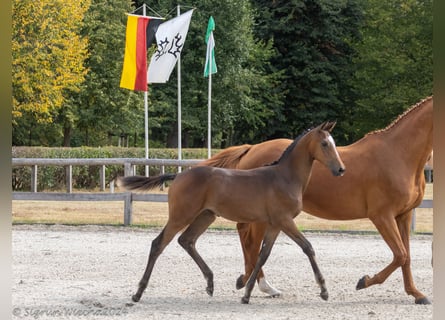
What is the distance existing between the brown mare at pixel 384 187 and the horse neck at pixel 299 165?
1.75 feet

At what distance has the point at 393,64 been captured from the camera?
38.5 meters

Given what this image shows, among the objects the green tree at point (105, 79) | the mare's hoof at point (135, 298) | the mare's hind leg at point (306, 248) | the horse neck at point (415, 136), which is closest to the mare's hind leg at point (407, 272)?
the horse neck at point (415, 136)

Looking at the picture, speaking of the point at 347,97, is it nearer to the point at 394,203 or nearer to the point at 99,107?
the point at 99,107

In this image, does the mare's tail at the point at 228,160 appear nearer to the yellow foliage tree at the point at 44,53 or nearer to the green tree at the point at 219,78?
the yellow foliage tree at the point at 44,53

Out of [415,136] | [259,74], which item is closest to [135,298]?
[415,136]

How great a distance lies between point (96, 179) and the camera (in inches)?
865

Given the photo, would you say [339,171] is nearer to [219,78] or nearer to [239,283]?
[239,283]

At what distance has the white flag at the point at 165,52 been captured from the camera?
20000mm

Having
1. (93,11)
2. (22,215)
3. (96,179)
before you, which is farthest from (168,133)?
(22,215)

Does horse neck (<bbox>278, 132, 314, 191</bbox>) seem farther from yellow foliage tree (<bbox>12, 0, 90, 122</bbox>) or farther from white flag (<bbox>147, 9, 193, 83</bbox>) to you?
yellow foliage tree (<bbox>12, 0, 90, 122</bbox>)

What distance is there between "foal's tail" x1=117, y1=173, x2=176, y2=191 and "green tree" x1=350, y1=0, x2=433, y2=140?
105 ft

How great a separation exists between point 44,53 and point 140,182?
21665mm

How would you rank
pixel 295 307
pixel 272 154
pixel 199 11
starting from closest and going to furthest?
pixel 295 307, pixel 272 154, pixel 199 11

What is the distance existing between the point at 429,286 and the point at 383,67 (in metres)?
32.3
